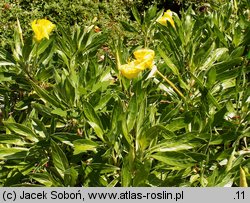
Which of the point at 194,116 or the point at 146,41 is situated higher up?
the point at 146,41

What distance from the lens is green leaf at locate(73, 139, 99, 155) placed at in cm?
153

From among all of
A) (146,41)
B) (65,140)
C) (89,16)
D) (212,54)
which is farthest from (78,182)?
(89,16)

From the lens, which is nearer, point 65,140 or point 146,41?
point 65,140

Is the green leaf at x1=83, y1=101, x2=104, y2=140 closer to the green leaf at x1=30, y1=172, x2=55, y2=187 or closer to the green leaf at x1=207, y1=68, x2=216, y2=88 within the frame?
the green leaf at x1=30, y1=172, x2=55, y2=187

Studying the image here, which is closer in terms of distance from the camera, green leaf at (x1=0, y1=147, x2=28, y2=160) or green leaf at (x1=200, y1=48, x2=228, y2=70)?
green leaf at (x1=0, y1=147, x2=28, y2=160)

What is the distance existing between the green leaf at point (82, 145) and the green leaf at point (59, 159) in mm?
70

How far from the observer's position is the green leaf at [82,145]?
5.00 feet

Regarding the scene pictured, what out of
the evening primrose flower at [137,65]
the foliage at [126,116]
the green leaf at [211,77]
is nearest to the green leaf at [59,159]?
the foliage at [126,116]

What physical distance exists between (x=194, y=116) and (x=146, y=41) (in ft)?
2.82

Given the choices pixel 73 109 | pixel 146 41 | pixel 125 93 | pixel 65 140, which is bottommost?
pixel 65 140

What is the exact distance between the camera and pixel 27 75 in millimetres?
1974

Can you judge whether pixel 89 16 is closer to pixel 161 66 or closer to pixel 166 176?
pixel 161 66

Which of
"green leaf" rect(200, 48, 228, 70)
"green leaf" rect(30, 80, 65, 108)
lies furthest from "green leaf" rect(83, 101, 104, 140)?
"green leaf" rect(200, 48, 228, 70)

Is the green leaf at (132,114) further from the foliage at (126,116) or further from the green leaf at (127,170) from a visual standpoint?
the green leaf at (127,170)
